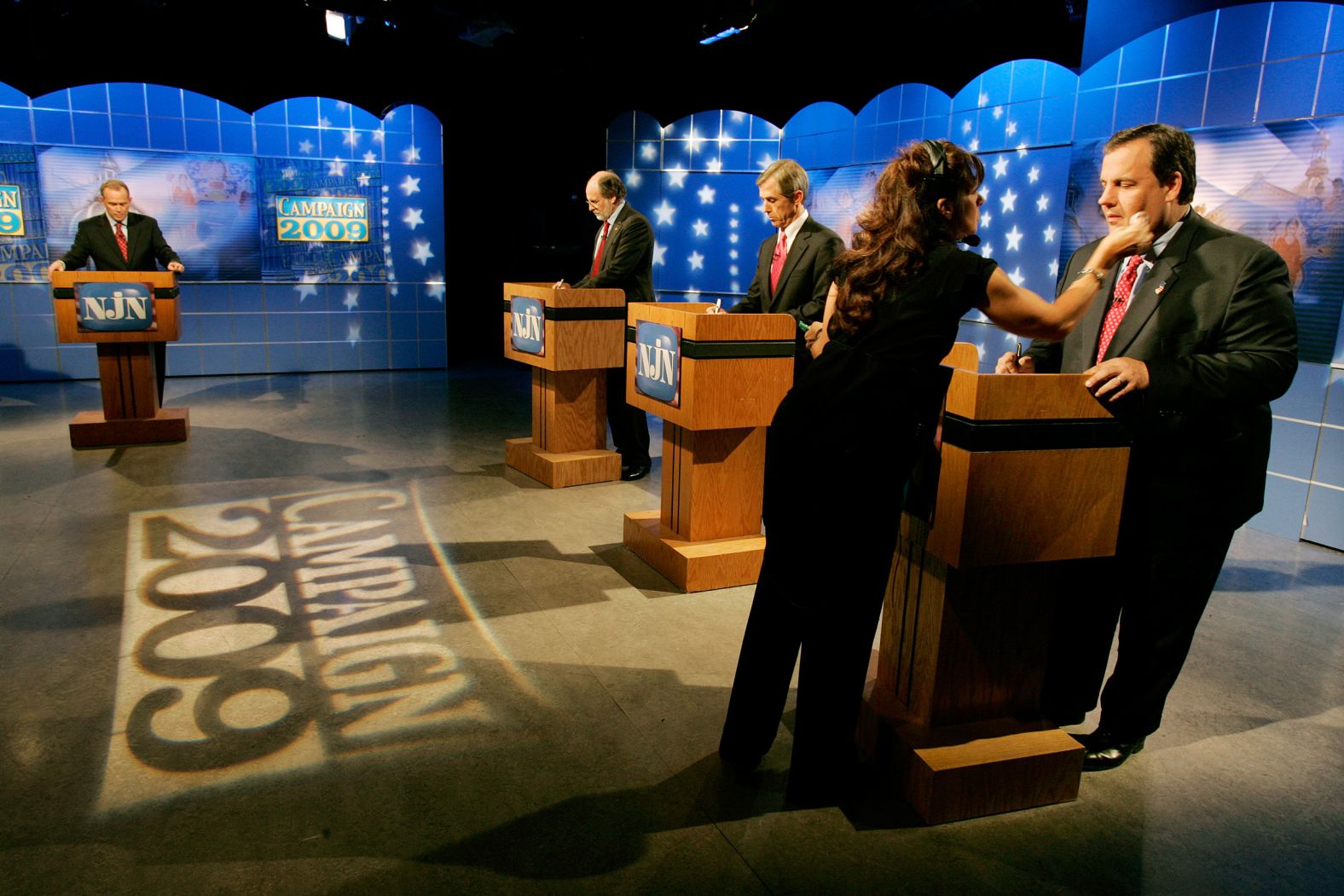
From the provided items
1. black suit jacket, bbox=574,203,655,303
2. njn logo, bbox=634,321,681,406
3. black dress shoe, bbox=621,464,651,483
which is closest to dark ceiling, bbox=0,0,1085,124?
black suit jacket, bbox=574,203,655,303

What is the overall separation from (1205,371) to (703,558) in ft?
6.45

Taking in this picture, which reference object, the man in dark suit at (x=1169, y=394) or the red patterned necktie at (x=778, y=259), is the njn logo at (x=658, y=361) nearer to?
the red patterned necktie at (x=778, y=259)

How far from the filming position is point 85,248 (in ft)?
19.2

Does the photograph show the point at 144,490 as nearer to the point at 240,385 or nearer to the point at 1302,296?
the point at 240,385

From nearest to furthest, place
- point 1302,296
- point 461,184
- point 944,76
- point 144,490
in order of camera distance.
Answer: point 1302,296, point 144,490, point 944,76, point 461,184

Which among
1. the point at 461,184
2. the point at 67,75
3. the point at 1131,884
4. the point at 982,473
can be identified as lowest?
the point at 1131,884

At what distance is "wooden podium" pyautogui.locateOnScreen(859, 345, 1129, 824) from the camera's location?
1.99 meters

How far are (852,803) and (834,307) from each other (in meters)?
1.19

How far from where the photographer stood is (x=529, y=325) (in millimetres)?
4953

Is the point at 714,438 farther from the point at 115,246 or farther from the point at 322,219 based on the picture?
the point at 322,219

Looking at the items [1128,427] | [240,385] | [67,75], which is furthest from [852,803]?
[67,75]

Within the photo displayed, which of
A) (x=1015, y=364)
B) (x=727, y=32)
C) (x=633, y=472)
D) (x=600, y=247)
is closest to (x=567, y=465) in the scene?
(x=633, y=472)

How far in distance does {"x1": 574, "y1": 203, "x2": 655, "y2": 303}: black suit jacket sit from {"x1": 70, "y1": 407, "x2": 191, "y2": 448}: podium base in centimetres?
288

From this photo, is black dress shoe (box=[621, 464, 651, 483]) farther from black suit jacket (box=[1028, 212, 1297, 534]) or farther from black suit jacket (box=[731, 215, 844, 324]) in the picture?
black suit jacket (box=[1028, 212, 1297, 534])
